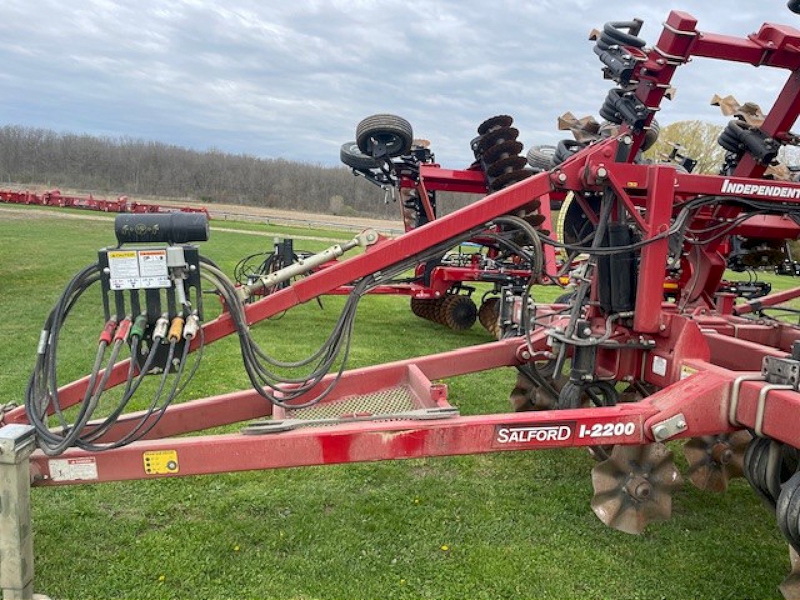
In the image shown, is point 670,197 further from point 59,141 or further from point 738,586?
point 59,141

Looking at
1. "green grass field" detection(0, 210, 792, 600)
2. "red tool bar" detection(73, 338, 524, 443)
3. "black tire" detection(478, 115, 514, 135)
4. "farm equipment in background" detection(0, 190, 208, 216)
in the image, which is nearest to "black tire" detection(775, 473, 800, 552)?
"green grass field" detection(0, 210, 792, 600)

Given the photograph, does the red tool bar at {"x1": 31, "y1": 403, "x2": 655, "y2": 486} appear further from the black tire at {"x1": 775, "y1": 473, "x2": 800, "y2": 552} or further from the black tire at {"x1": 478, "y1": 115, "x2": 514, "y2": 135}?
the black tire at {"x1": 478, "y1": 115, "x2": 514, "y2": 135}

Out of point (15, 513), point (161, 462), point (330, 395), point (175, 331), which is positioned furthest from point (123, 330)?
point (330, 395)

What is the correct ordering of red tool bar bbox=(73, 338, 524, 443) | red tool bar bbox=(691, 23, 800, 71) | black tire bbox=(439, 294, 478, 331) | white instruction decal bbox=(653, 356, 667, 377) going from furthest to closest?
black tire bbox=(439, 294, 478, 331) → red tool bar bbox=(691, 23, 800, 71) → white instruction decal bbox=(653, 356, 667, 377) → red tool bar bbox=(73, 338, 524, 443)

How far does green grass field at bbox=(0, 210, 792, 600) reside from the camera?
10.1ft

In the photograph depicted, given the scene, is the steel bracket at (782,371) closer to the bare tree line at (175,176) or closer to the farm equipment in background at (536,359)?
the farm equipment in background at (536,359)

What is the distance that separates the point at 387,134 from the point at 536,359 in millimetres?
4631

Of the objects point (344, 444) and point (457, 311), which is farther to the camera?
point (457, 311)

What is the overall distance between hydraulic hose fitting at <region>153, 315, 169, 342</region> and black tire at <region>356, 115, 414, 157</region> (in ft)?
19.1

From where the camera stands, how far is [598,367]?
4188 mm

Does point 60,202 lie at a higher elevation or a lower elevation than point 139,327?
higher

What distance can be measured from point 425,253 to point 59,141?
8556 centimetres

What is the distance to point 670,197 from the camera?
11.9 ft

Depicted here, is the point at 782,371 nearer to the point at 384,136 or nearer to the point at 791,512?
the point at 791,512
